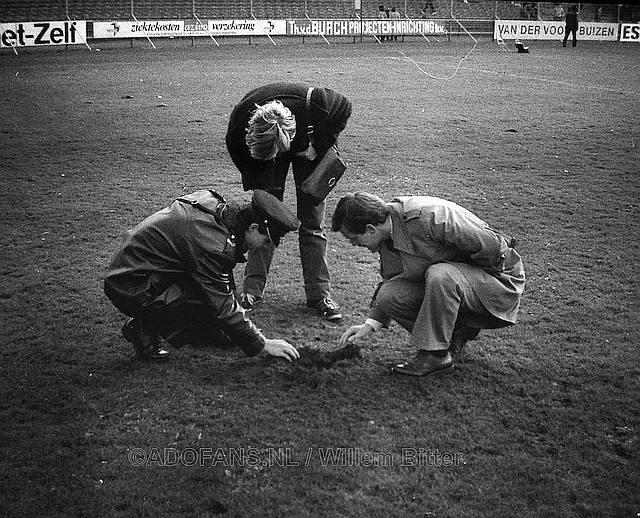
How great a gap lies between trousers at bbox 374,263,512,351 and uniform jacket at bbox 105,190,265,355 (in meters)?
0.75

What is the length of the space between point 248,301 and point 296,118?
1.23 metres

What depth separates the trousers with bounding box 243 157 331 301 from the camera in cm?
490

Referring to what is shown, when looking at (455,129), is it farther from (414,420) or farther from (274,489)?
(274,489)

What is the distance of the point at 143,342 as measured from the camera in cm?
420

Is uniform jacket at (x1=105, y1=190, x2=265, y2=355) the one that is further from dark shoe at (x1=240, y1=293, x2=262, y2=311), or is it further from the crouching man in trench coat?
dark shoe at (x1=240, y1=293, x2=262, y2=311)

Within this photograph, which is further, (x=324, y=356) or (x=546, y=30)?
(x=546, y=30)

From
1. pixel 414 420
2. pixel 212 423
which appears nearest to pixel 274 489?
pixel 212 423

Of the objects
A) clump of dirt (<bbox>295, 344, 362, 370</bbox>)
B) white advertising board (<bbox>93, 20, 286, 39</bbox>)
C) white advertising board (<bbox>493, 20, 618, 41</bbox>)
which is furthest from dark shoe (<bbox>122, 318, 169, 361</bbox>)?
white advertising board (<bbox>493, 20, 618, 41</bbox>)

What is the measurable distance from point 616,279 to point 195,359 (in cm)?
306

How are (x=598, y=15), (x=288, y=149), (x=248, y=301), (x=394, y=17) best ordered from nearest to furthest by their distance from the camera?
(x=288, y=149)
(x=248, y=301)
(x=394, y=17)
(x=598, y=15)

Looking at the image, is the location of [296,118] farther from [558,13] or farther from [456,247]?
[558,13]

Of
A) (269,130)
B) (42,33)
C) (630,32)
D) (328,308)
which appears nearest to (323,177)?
(269,130)

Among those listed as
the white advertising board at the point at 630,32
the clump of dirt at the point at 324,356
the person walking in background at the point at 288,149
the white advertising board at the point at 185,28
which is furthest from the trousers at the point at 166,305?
the white advertising board at the point at 630,32

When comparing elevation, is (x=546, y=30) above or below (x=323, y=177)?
above
